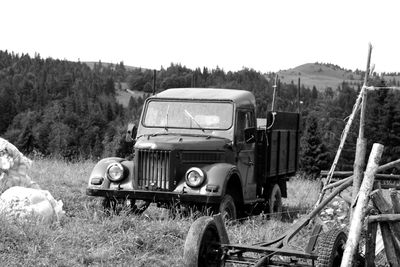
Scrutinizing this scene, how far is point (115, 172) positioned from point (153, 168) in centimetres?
56

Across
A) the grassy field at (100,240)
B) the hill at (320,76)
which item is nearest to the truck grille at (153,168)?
the grassy field at (100,240)

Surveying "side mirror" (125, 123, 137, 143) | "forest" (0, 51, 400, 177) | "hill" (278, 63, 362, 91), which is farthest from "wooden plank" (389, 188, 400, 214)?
"hill" (278, 63, 362, 91)

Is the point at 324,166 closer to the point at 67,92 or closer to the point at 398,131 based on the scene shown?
the point at 398,131

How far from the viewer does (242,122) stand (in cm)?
950

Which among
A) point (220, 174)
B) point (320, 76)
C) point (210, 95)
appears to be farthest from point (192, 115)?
point (320, 76)

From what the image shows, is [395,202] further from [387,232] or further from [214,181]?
[214,181]

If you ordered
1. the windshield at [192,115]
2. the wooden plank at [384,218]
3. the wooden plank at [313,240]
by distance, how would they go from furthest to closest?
1. the windshield at [192,115]
2. the wooden plank at [313,240]
3. the wooden plank at [384,218]

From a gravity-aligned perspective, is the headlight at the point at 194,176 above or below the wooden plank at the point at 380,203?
below

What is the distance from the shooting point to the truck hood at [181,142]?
8234 mm

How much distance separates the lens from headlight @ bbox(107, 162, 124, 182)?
8.35m

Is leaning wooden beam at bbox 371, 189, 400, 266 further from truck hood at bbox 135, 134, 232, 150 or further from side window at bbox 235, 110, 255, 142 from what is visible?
side window at bbox 235, 110, 255, 142

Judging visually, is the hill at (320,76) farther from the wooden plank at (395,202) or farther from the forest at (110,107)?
the wooden plank at (395,202)

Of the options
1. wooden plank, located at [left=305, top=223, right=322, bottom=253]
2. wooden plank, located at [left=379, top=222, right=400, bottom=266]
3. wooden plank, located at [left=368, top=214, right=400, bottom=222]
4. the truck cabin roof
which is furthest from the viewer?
the truck cabin roof

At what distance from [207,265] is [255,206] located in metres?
5.11
